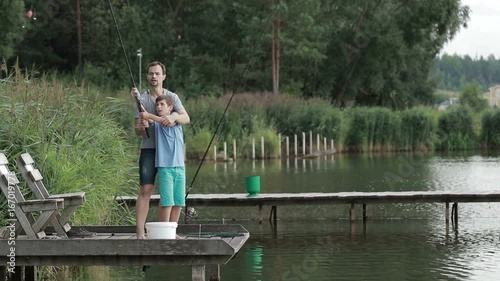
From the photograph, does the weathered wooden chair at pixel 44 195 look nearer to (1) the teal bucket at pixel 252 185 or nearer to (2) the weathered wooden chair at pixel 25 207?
(2) the weathered wooden chair at pixel 25 207

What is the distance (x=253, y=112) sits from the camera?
41312 millimetres

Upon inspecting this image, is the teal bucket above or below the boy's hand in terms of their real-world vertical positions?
below

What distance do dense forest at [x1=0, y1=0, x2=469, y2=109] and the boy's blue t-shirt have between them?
1588 inches

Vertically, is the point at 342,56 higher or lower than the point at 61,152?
higher

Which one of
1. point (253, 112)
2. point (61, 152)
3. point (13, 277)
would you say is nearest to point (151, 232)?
point (13, 277)

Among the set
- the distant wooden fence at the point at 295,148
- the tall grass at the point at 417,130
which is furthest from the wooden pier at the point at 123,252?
the tall grass at the point at 417,130

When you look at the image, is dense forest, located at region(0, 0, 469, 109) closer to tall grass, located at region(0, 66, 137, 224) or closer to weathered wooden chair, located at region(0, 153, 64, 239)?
tall grass, located at region(0, 66, 137, 224)

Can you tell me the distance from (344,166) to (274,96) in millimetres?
12290

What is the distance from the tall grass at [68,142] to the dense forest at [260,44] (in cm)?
3689

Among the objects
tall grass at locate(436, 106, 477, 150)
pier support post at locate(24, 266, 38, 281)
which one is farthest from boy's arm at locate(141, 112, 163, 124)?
tall grass at locate(436, 106, 477, 150)

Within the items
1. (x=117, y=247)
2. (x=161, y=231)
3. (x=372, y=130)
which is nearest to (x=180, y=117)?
(x=161, y=231)

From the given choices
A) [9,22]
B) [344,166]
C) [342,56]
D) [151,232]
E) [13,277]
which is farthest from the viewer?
[342,56]

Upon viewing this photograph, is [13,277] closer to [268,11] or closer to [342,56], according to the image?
[268,11]

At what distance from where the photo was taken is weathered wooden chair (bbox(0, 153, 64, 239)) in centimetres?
907
